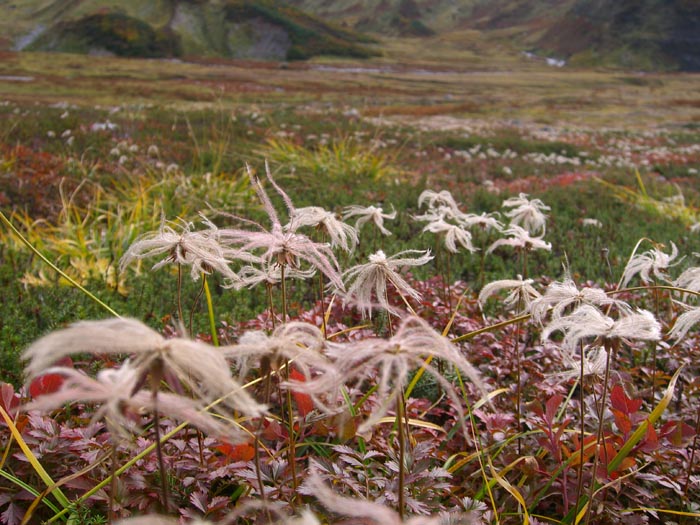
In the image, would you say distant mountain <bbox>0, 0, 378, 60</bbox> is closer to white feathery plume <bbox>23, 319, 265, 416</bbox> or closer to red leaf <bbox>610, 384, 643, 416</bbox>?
red leaf <bbox>610, 384, 643, 416</bbox>

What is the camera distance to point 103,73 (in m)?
37.4

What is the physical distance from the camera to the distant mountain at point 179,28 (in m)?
61.7

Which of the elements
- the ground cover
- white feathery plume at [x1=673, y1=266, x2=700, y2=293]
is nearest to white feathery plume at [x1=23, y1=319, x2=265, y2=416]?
the ground cover

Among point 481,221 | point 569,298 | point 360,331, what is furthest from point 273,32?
point 569,298

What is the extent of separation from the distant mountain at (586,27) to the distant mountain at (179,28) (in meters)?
39.2

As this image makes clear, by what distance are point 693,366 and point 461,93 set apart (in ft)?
140

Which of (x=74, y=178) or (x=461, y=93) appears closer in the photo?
(x=74, y=178)

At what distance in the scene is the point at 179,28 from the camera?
72000 mm

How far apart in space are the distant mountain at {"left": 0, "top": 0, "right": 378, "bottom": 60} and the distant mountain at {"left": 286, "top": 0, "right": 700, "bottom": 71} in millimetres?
39216

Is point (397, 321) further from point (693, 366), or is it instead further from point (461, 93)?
point (461, 93)

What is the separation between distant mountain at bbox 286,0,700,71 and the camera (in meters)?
83.6

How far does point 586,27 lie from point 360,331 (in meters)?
113

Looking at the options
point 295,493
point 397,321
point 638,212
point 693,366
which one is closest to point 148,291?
point 397,321

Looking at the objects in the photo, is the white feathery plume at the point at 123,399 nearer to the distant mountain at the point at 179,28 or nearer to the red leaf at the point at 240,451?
the red leaf at the point at 240,451
